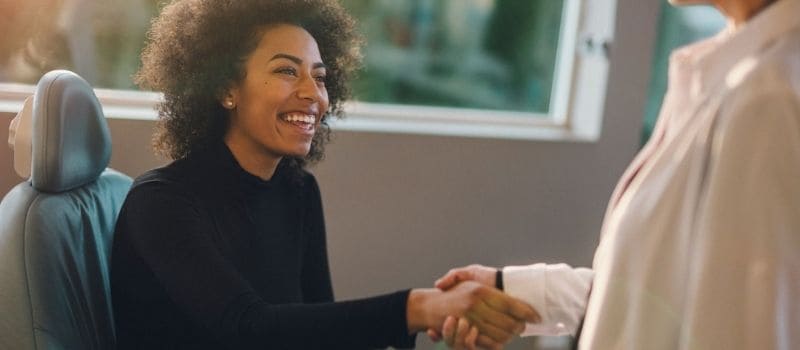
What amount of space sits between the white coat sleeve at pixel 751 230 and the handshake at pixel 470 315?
0.49 m

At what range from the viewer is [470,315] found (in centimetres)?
146

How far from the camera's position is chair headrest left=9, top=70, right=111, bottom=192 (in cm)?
142

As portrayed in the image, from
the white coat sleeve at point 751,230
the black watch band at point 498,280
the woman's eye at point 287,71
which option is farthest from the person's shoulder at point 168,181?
the white coat sleeve at point 751,230

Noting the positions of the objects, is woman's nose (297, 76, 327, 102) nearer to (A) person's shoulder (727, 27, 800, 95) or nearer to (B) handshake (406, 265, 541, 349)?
(B) handshake (406, 265, 541, 349)

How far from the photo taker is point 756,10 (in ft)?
3.50

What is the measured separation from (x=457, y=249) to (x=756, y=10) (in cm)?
132

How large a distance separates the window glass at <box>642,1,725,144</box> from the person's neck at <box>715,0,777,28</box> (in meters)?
1.39

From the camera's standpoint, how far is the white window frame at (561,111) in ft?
7.50

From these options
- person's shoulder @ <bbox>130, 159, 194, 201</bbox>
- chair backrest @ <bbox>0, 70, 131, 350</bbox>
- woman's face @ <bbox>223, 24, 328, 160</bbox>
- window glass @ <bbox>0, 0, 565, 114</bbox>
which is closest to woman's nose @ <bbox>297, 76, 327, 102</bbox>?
woman's face @ <bbox>223, 24, 328, 160</bbox>

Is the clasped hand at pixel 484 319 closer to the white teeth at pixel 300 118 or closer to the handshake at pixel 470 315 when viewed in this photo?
the handshake at pixel 470 315

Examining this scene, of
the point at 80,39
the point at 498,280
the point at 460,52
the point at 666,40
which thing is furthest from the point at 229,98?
the point at 666,40

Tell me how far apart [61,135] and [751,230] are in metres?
0.96

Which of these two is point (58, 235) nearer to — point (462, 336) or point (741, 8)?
point (462, 336)

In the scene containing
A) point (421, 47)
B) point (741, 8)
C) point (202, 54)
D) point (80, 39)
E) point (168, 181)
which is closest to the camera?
point (741, 8)
